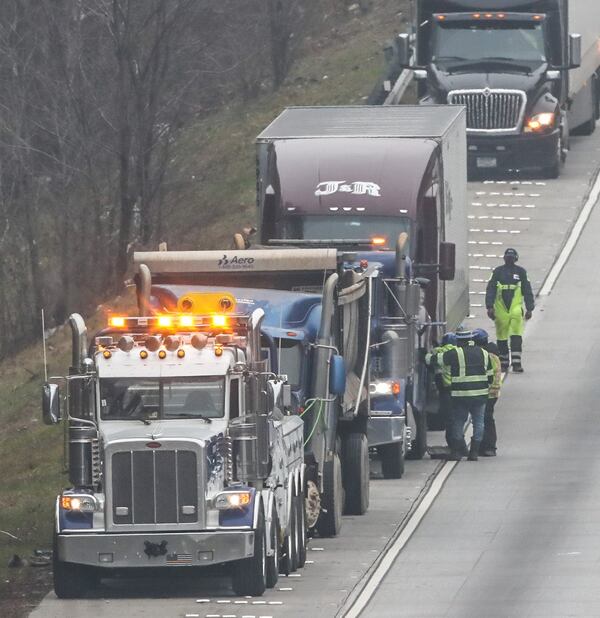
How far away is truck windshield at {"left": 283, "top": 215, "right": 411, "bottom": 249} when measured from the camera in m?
26.9

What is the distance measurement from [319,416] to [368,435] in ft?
10.9

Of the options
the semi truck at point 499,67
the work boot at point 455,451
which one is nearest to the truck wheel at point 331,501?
the work boot at point 455,451

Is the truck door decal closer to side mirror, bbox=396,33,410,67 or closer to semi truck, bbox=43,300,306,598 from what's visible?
semi truck, bbox=43,300,306,598

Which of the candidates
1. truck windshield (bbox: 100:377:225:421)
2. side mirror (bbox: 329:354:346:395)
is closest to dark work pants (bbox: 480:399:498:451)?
side mirror (bbox: 329:354:346:395)

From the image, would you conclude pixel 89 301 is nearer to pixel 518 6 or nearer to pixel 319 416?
pixel 518 6

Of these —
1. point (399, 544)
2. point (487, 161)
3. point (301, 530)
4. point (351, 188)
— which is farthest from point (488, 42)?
point (301, 530)

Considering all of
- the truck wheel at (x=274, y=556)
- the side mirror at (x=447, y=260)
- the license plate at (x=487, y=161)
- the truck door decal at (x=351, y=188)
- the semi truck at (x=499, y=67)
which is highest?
the semi truck at (x=499, y=67)

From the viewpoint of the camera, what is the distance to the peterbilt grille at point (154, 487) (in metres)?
18.0

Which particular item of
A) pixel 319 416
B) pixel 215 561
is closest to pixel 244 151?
pixel 319 416

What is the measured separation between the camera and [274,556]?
62.0ft

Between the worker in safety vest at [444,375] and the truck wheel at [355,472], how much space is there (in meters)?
2.57

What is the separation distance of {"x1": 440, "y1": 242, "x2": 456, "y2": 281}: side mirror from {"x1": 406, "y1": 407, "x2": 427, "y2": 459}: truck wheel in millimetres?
2262

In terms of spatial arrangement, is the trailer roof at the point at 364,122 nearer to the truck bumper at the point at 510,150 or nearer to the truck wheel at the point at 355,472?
the truck wheel at the point at 355,472

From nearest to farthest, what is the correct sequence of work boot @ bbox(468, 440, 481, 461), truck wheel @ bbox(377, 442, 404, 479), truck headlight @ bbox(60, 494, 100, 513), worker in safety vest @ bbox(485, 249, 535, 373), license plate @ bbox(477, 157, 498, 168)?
truck headlight @ bbox(60, 494, 100, 513) < truck wheel @ bbox(377, 442, 404, 479) < work boot @ bbox(468, 440, 481, 461) < worker in safety vest @ bbox(485, 249, 535, 373) < license plate @ bbox(477, 157, 498, 168)
